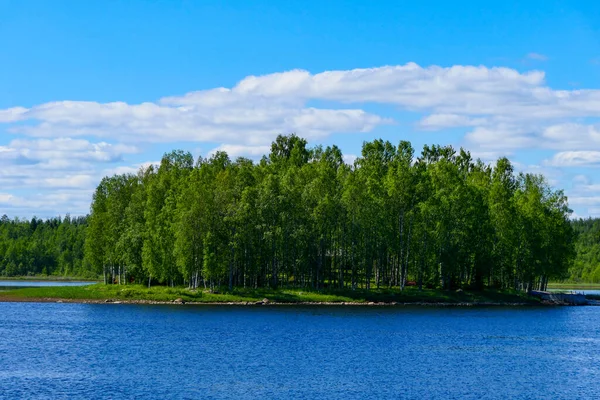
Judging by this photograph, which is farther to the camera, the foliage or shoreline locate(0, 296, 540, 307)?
the foliage

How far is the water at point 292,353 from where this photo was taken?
53594 mm

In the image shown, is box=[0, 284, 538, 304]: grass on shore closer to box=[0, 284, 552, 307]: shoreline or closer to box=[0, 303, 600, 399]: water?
box=[0, 284, 552, 307]: shoreline

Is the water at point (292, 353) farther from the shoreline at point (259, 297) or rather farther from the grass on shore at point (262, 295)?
the grass on shore at point (262, 295)

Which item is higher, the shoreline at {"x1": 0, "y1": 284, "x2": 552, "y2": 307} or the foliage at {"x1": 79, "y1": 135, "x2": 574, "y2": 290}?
the foliage at {"x1": 79, "y1": 135, "x2": 574, "y2": 290}

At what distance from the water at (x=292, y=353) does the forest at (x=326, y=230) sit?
549 inches

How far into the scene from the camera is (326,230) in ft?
393

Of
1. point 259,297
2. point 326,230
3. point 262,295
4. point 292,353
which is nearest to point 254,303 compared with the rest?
point 259,297

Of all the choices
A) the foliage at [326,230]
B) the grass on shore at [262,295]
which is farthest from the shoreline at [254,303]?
the foliage at [326,230]

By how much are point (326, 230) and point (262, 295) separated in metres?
14.0

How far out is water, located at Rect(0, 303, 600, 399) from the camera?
5359cm

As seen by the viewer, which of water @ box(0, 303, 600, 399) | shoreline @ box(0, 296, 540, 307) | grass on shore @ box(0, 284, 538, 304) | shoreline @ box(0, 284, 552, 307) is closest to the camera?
water @ box(0, 303, 600, 399)

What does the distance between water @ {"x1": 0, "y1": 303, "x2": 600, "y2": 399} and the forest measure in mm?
13947

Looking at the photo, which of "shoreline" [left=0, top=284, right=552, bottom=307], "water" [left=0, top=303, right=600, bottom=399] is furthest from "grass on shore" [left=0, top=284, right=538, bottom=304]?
"water" [left=0, top=303, right=600, bottom=399]

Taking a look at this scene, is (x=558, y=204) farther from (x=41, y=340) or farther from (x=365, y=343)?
(x=41, y=340)
